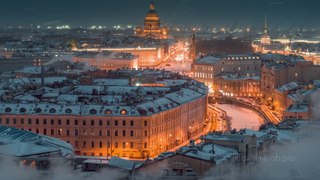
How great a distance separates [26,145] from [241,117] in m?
11.3

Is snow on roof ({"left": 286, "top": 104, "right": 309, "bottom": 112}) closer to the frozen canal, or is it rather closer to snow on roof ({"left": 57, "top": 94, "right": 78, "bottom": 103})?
the frozen canal

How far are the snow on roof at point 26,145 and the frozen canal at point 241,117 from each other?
24.2 feet

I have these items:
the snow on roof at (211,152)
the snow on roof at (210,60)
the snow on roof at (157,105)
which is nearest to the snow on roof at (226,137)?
the snow on roof at (211,152)

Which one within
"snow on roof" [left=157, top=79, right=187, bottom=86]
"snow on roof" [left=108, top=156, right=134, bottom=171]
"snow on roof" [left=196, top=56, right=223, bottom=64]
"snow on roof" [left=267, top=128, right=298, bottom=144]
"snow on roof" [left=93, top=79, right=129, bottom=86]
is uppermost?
"snow on roof" [left=108, top=156, right=134, bottom=171]

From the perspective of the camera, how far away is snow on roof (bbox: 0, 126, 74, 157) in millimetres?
9789

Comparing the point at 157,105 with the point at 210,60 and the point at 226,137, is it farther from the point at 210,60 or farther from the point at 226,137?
the point at 210,60

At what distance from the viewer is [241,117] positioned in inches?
824

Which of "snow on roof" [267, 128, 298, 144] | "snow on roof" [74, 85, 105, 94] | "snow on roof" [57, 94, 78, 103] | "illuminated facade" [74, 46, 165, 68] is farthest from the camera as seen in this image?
"illuminated facade" [74, 46, 165, 68]

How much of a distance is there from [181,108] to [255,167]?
382 inches

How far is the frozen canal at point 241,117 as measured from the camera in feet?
62.0

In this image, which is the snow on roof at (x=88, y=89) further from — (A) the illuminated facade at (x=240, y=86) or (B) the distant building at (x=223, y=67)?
(B) the distant building at (x=223, y=67)

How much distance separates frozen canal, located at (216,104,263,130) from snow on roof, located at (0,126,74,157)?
737 cm

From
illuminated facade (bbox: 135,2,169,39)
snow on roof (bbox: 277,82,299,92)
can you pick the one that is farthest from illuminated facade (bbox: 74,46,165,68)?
snow on roof (bbox: 277,82,299,92)

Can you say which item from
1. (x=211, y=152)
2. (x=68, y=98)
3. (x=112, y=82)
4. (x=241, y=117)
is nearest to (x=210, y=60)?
(x=112, y=82)
